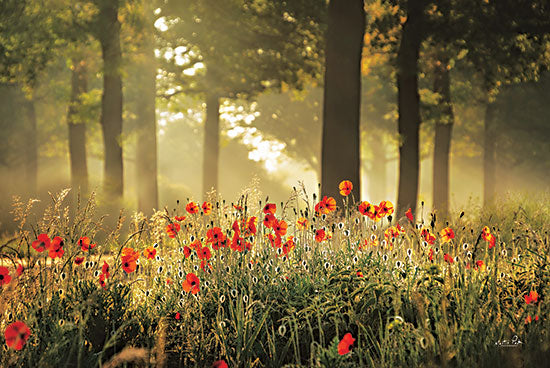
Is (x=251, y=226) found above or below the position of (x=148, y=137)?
below

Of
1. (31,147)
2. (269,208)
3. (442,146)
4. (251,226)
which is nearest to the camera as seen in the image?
(269,208)

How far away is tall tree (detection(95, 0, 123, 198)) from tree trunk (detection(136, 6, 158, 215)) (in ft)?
5.31

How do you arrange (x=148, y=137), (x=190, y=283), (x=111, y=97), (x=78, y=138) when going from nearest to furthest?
(x=190, y=283) < (x=111, y=97) < (x=148, y=137) < (x=78, y=138)

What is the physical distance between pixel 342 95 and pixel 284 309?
275 inches

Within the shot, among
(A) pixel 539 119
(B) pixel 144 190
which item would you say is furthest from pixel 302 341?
(A) pixel 539 119

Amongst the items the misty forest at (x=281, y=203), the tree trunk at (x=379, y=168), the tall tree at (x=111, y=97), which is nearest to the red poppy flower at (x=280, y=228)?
the misty forest at (x=281, y=203)

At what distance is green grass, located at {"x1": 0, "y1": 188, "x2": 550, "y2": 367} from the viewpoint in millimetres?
3797

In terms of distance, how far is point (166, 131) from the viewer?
6556cm

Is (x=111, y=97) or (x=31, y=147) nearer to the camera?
(x=111, y=97)

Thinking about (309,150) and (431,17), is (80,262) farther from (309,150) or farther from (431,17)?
(309,150)

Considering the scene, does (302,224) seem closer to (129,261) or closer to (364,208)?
(364,208)

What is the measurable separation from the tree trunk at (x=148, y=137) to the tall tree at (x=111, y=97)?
1.62 metres

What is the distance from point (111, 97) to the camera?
15.9 meters

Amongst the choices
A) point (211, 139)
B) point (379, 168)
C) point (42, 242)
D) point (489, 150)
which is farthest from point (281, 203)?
point (379, 168)
